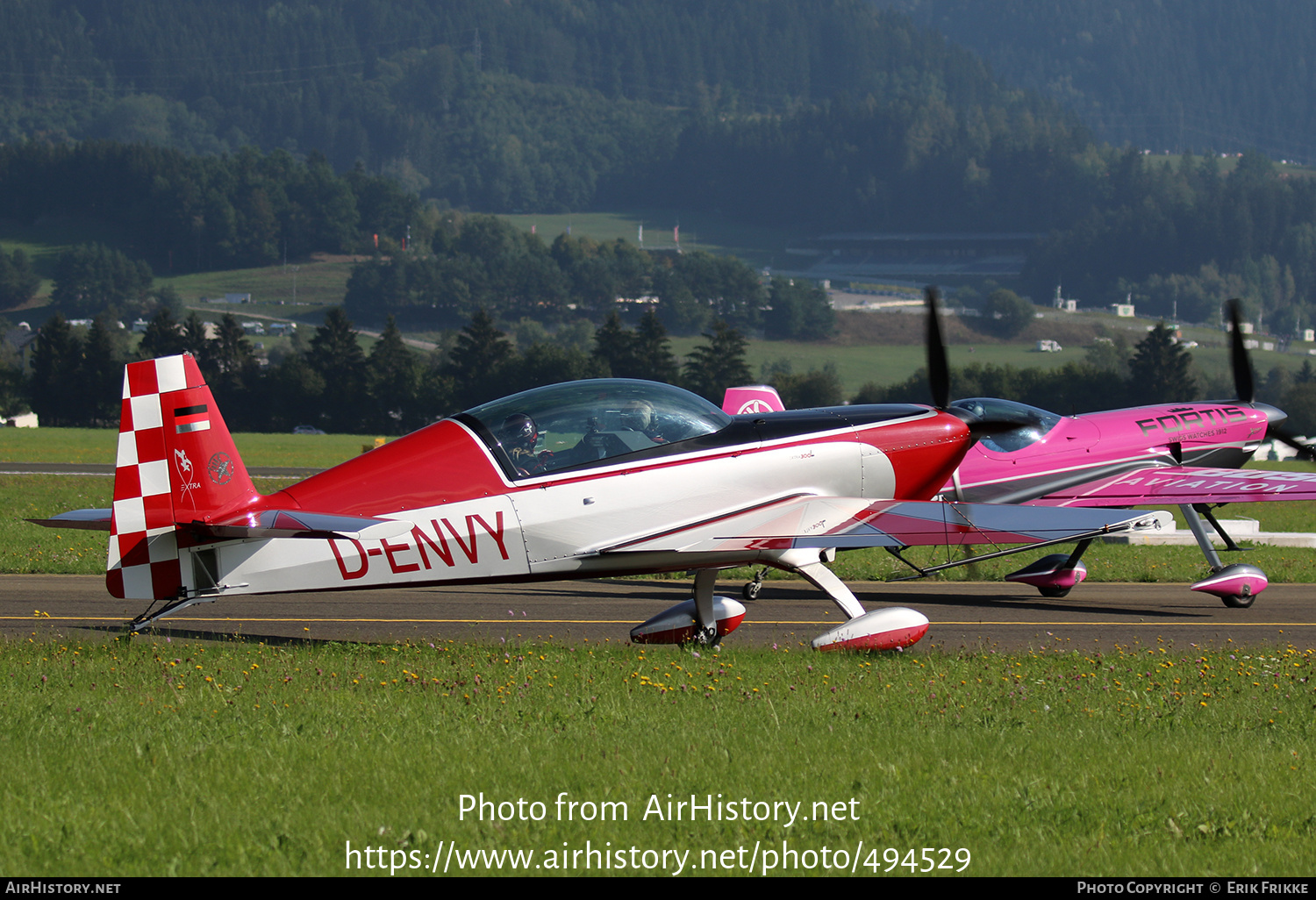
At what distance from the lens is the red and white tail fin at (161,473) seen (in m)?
9.80

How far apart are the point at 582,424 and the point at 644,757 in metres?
3.81

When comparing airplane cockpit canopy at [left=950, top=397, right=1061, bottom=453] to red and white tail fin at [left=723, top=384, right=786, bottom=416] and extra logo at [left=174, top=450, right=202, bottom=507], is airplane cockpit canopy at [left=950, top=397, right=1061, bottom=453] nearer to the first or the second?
red and white tail fin at [left=723, top=384, right=786, bottom=416]

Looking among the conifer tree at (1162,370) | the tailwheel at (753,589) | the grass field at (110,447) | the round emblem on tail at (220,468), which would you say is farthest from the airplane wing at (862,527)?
the conifer tree at (1162,370)

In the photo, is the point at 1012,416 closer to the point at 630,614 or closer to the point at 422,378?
Answer: the point at 630,614

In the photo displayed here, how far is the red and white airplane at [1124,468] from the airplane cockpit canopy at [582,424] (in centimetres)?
494

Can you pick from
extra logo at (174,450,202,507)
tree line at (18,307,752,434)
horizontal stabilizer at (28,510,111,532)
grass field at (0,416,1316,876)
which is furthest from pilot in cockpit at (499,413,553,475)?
tree line at (18,307,752,434)

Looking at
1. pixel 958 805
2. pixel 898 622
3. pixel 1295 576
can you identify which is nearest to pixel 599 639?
pixel 898 622

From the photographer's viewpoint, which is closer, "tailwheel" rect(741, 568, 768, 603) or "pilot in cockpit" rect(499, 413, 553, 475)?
"pilot in cockpit" rect(499, 413, 553, 475)

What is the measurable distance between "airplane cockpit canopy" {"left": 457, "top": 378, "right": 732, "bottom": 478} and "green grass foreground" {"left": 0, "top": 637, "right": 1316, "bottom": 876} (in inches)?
63.9

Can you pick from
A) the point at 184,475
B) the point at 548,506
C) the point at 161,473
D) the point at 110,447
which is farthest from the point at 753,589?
the point at 110,447

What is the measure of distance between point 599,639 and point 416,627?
1.92 metres

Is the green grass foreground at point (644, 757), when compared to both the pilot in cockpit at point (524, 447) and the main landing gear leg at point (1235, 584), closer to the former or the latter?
the pilot in cockpit at point (524, 447)

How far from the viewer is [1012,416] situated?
15.4 meters

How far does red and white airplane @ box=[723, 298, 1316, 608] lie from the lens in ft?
49.4
